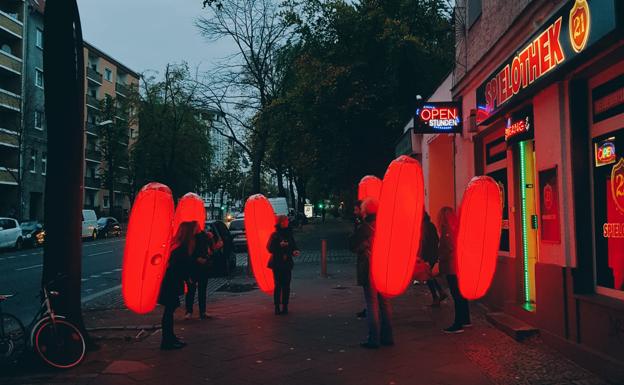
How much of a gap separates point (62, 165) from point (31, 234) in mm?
25267

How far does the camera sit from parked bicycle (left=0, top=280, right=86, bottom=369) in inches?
243

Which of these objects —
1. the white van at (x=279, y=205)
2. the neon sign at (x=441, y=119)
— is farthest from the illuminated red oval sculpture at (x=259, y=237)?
the white van at (x=279, y=205)

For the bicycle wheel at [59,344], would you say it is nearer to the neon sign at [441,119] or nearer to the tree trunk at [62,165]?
the tree trunk at [62,165]

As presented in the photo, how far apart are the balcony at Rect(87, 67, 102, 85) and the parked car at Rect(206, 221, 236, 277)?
172 feet

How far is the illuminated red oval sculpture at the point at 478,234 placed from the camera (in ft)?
20.1

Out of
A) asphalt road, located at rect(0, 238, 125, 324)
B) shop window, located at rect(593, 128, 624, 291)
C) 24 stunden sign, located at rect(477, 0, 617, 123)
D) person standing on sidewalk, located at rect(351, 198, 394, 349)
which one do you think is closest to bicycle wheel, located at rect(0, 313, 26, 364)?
asphalt road, located at rect(0, 238, 125, 324)

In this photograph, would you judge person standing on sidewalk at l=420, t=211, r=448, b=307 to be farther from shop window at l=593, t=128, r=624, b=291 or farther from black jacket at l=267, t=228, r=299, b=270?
shop window at l=593, t=128, r=624, b=291

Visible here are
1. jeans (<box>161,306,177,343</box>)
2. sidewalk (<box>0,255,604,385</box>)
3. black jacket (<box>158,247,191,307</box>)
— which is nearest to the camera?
sidewalk (<box>0,255,604,385</box>)

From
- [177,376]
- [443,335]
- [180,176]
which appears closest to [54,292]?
[177,376]

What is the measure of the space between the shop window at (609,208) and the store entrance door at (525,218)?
2284mm

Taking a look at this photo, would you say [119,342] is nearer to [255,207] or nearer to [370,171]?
[255,207]

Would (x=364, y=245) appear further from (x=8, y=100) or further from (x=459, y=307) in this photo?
(x=8, y=100)

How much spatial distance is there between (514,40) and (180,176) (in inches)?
2007

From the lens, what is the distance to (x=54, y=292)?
253 inches
